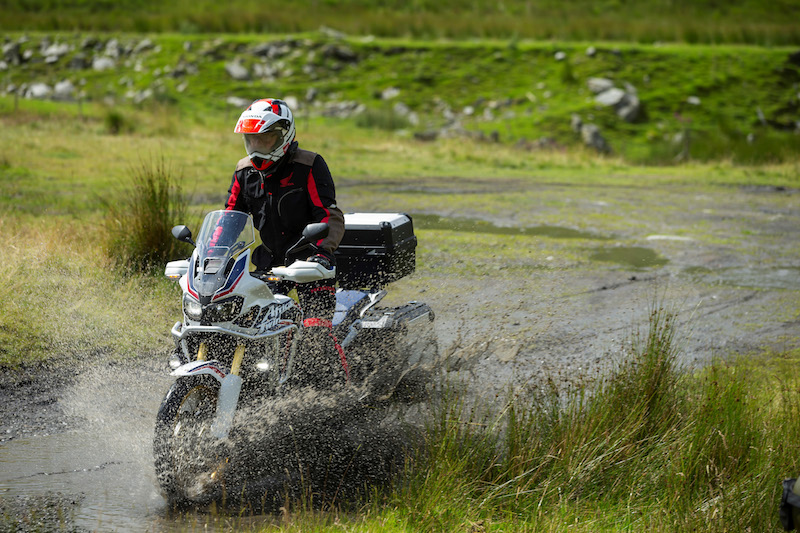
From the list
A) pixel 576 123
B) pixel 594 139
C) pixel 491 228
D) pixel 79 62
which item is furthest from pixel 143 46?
pixel 491 228

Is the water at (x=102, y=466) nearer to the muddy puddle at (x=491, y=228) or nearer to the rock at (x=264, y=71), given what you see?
Answer: the muddy puddle at (x=491, y=228)

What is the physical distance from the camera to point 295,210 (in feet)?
18.0

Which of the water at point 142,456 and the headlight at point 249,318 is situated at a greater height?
the headlight at point 249,318

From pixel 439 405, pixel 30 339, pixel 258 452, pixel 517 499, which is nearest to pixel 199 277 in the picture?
pixel 258 452

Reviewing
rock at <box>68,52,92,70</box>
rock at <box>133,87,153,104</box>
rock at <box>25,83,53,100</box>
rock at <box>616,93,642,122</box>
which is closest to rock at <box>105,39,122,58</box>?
rock at <box>68,52,92,70</box>

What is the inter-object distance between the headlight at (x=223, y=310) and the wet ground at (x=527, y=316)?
1.03 m

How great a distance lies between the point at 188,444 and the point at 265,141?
1.89 meters

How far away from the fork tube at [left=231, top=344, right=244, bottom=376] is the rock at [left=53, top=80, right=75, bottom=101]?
3572cm

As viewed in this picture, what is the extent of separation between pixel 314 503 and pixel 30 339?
3.65 metres

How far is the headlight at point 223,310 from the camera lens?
4.63m

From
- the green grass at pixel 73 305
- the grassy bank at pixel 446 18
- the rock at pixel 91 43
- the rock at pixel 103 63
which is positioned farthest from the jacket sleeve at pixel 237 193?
the rock at pixel 91 43

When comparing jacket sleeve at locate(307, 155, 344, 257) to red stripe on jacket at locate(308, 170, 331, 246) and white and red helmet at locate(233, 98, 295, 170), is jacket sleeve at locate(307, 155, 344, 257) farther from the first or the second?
white and red helmet at locate(233, 98, 295, 170)

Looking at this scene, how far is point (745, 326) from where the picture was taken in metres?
8.61

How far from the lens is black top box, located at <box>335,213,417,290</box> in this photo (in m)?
6.32
